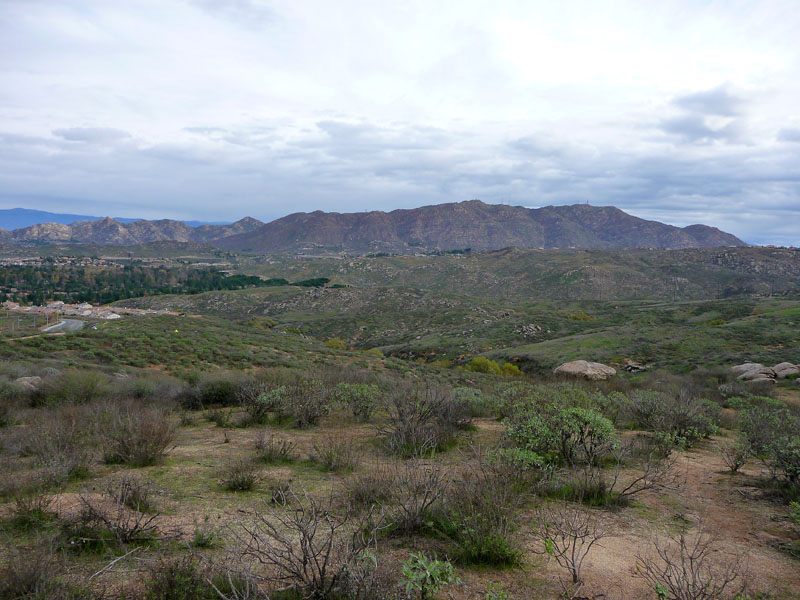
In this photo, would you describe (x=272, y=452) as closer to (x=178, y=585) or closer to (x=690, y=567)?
(x=178, y=585)

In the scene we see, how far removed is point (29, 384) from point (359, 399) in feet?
29.6

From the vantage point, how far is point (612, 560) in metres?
4.50

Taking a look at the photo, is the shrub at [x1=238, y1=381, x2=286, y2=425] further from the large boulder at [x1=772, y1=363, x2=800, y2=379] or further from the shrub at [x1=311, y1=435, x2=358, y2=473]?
the large boulder at [x1=772, y1=363, x2=800, y2=379]

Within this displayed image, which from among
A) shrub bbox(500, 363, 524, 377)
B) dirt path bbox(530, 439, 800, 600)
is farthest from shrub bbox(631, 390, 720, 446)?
shrub bbox(500, 363, 524, 377)

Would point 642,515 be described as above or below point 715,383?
above

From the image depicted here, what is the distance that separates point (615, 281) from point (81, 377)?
103771 mm

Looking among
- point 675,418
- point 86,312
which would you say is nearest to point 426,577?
point 675,418

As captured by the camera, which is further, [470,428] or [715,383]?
[715,383]

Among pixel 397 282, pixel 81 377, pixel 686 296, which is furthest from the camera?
pixel 397 282

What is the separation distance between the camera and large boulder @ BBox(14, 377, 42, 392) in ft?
36.0

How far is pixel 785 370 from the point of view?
20938 mm

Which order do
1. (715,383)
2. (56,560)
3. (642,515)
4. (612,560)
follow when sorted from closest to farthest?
(56,560)
(612,560)
(642,515)
(715,383)

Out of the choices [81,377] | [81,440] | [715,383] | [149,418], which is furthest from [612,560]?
[715,383]

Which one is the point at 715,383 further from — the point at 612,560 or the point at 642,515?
the point at 612,560
